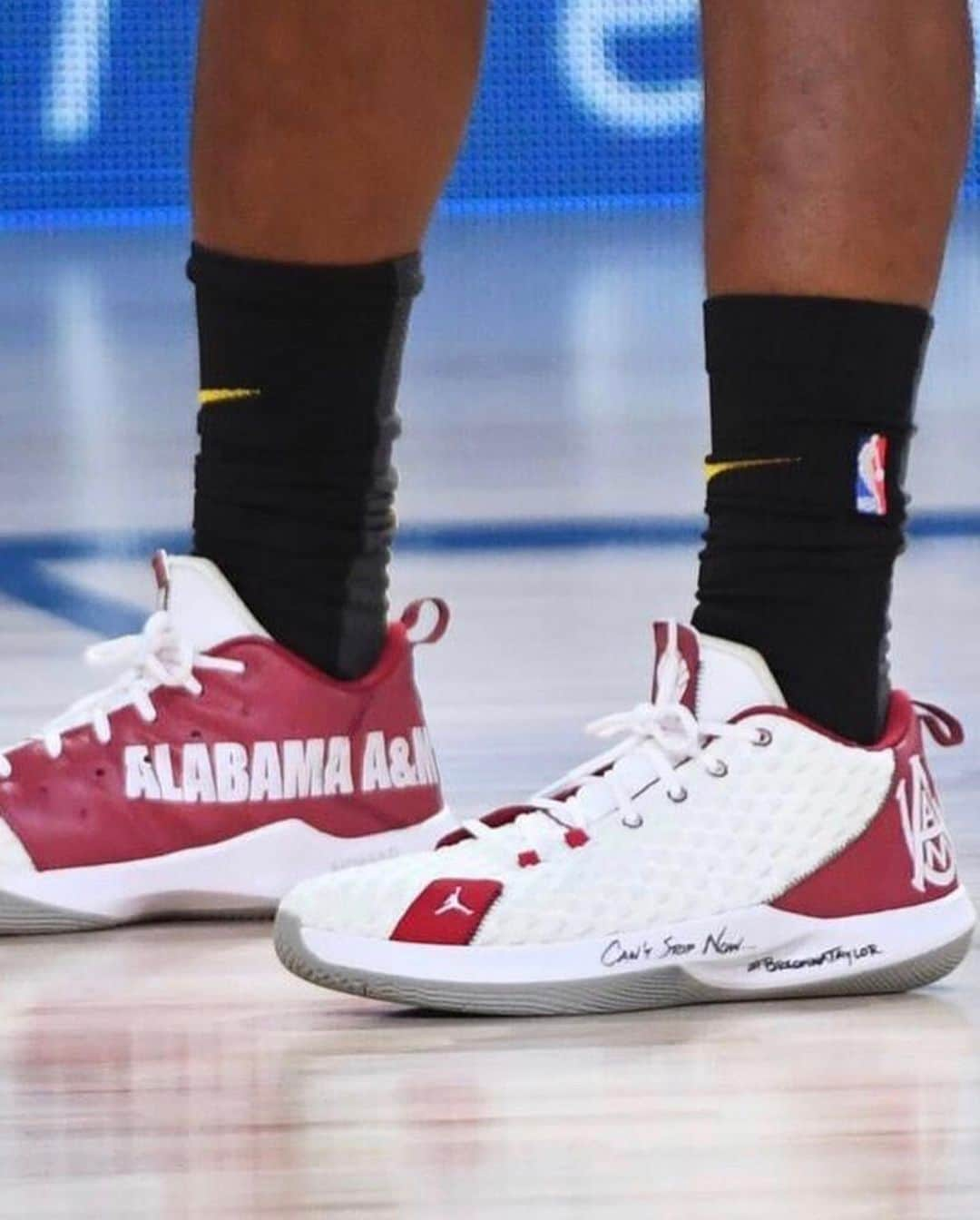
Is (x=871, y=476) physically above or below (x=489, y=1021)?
above

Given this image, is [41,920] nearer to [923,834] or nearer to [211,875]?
[211,875]

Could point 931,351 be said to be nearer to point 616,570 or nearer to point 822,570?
point 616,570

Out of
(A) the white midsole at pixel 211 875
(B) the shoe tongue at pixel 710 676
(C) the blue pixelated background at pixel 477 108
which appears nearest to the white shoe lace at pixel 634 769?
(B) the shoe tongue at pixel 710 676

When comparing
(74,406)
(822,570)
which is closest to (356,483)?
(822,570)

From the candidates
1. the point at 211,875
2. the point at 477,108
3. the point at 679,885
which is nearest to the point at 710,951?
the point at 679,885

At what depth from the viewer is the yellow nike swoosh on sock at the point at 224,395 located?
4.19 feet

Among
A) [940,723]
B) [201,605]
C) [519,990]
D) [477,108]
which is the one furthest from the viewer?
[477,108]

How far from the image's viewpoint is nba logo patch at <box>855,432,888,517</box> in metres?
1.09

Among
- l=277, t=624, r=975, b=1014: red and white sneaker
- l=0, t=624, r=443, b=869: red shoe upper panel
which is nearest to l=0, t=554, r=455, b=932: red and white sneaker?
l=0, t=624, r=443, b=869: red shoe upper panel

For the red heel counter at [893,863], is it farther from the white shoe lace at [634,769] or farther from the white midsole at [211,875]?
the white midsole at [211,875]

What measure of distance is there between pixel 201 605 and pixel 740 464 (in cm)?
26

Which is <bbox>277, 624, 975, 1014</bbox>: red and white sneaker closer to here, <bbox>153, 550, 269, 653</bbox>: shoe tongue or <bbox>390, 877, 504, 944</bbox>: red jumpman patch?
<bbox>390, 877, 504, 944</bbox>: red jumpman patch

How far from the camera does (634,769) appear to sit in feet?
3.57

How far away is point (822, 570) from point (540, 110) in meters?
6.43
